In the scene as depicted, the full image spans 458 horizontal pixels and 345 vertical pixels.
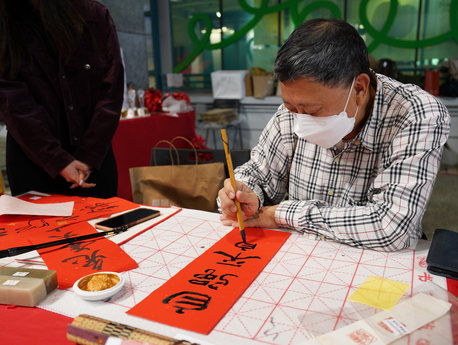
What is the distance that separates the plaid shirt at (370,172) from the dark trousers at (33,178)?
0.69 m

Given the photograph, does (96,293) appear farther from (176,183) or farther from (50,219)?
(176,183)

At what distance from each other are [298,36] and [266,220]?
1.82 ft

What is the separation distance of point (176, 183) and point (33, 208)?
2.16ft

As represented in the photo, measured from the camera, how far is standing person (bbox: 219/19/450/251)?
97cm

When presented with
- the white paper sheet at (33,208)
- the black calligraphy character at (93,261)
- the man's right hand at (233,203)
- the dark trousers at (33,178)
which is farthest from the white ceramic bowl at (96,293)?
the dark trousers at (33,178)

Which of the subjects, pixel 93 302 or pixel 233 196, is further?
pixel 233 196

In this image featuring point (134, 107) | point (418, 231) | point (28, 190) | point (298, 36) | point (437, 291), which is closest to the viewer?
point (437, 291)

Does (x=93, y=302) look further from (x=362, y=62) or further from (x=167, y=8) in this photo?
(x=167, y=8)

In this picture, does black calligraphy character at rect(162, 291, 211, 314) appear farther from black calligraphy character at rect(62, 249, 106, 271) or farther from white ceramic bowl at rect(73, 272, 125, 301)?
black calligraphy character at rect(62, 249, 106, 271)

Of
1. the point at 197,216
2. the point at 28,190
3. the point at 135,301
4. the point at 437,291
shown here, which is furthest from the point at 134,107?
the point at 437,291

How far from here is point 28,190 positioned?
1581 mm

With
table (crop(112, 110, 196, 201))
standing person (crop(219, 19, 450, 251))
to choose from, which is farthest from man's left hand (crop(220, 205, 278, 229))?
table (crop(112, 110, 196, 201))

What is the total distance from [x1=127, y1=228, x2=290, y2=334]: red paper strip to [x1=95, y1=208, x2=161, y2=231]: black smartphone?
31cm

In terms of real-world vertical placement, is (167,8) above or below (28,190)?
above
